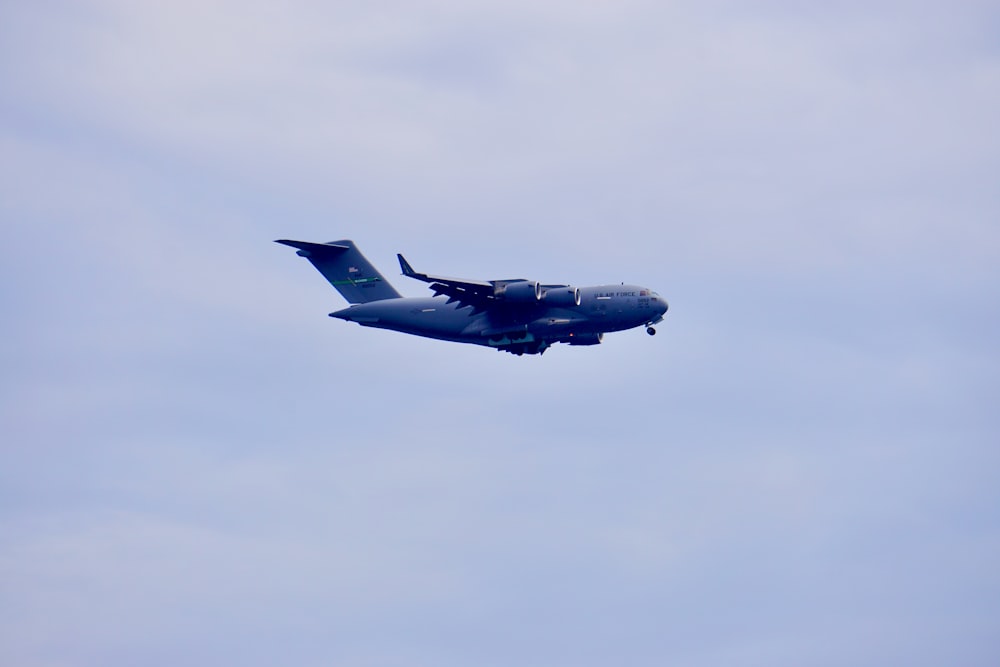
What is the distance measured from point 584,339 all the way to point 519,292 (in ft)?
11.8

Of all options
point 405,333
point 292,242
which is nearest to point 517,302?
point 405,333

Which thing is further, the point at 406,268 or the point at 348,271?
the point at 348,271

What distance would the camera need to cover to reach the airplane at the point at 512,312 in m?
45.6

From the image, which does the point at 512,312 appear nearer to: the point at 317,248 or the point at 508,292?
the point at 508,292

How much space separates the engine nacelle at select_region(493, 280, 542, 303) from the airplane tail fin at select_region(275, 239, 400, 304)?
603 cm

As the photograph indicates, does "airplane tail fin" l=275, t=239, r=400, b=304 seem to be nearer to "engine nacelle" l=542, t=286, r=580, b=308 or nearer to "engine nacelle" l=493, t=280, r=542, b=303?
"engine nacelle" l=493, t=280, r=542, b=303

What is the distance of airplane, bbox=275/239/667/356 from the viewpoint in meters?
45.6

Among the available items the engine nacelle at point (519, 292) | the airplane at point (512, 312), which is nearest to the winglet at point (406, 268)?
the airplane at point (512, 312)

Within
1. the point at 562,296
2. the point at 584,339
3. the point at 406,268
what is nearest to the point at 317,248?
the point at 406,268

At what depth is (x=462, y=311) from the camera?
156ft

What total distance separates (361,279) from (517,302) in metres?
8.07

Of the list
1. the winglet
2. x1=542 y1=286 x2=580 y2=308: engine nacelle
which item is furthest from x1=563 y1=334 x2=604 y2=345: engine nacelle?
the winglet

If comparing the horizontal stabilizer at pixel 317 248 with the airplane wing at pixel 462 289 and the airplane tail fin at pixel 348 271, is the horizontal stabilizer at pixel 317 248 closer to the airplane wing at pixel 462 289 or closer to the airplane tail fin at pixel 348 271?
the airplane tail fin at pixel 348 271

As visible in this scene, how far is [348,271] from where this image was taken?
167 feet
